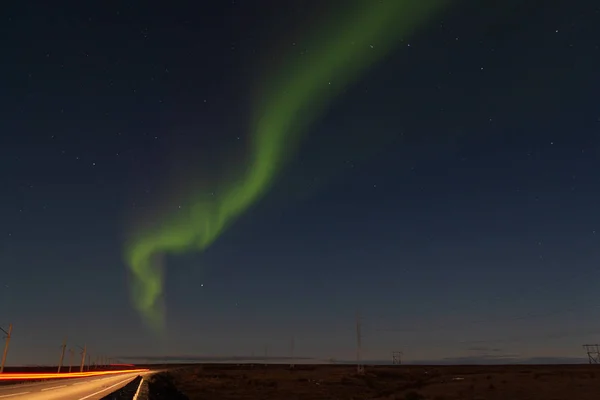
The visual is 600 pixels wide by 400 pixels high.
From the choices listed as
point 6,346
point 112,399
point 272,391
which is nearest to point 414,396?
point 272,391

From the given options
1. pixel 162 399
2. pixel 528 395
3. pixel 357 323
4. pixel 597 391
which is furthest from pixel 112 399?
pixel 357 323

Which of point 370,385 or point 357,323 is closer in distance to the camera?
point 370,385

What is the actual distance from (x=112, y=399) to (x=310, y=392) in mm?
37190

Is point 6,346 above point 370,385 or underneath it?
above

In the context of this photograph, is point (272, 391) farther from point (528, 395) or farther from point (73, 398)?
point (73, 398)

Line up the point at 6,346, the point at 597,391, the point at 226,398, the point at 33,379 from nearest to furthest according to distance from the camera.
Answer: the point at 597,391 → the point at 226,398 → the point at 33,379 → the point at 6,346

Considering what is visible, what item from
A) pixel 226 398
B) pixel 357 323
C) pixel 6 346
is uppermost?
pixel 357 323

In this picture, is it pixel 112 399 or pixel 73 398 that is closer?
pixel 112 399

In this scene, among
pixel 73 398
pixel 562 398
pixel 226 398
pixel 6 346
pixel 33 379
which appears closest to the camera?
pixel 73 398

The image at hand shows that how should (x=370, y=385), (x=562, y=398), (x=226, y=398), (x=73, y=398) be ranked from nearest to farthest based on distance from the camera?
1. (x=73, y=398)
2. (x=562, y=398)
3. (x=226, y=398)
4. (x=370, y=385)

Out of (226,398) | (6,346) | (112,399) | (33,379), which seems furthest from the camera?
(6,346)

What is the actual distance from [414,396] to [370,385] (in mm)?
32097

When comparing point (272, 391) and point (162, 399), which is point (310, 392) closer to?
point (272, 391)

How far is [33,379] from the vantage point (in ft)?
184
